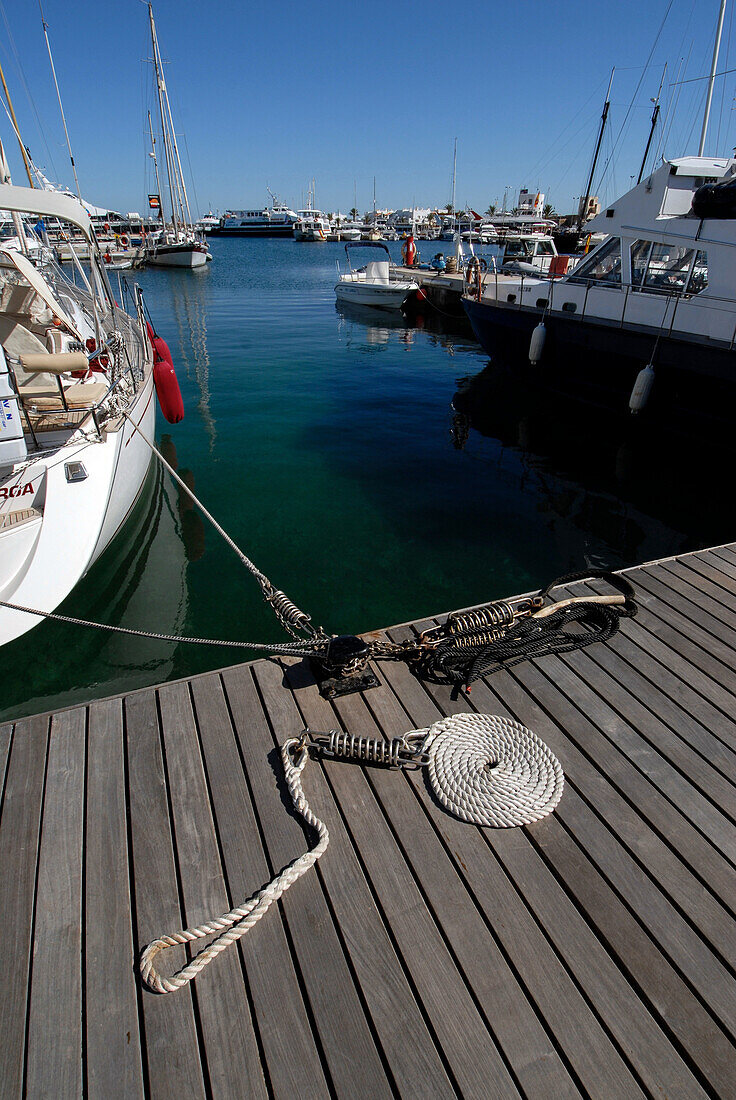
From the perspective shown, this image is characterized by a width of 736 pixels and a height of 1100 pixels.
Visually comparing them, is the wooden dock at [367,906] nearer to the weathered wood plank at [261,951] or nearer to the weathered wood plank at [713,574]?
the weathered wood plank at [261,951]

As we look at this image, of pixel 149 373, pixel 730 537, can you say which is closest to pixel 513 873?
pixel 730 537

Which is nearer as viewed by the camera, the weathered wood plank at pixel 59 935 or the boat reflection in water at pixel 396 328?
the weathered wood plank at pixel 59 935

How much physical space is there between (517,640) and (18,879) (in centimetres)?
287

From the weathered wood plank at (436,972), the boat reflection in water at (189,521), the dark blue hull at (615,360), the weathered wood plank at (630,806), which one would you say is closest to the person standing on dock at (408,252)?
the dark blue hull at (615,360)

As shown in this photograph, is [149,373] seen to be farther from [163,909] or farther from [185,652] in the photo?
[163,909]

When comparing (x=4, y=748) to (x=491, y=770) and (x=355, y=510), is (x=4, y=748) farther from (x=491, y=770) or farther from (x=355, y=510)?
(x=355, y=510)

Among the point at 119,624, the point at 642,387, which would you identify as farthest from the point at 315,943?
the point at 642,387

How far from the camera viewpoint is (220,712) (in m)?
3.16

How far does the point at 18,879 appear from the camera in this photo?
91.3 inches

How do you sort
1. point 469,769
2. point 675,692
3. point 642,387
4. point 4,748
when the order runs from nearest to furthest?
point 469,769
point 4,748
point 675,692
point 642,387

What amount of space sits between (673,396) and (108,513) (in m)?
9.27

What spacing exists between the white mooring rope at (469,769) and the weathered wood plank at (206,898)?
0.21 meters

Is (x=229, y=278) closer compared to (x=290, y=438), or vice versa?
(x=290, y=438)

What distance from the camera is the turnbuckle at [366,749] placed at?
282cm
